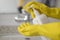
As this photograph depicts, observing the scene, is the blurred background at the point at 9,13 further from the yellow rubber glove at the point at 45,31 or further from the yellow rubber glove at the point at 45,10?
the yellow rubber glove at the point at 45,31

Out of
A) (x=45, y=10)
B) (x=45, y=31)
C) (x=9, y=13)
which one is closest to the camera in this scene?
(x=45, y=31)

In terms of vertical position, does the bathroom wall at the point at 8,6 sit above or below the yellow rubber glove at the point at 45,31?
above

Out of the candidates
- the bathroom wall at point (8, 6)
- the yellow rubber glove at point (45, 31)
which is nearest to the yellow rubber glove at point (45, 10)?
the yellow rubber glove at point (45, 31)

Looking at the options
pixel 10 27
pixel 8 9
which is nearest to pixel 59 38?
pixel 10 27

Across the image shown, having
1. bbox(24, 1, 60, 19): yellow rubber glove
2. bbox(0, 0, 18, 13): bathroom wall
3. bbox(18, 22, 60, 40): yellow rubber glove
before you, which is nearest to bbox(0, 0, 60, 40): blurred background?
bbox(0, 0, 18, 13): bathroom wall

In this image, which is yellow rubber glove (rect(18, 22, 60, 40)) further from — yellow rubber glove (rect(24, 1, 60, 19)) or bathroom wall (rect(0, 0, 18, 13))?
bathroom wall (rect(0, 0, 18, 13))

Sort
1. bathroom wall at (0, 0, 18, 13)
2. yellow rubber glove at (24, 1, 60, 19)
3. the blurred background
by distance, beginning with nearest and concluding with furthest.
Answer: yellow rubber glove at (24, 1, 60, 19) < the blurred background < bathroom wall at (0, 0, 18, 13)

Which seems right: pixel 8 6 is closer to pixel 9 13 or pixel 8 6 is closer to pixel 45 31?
pixel 9 13

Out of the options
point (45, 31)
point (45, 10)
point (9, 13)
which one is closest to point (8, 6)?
point (9, 13)

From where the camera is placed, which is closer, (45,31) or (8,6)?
(45,31)

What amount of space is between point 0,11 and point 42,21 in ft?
1.78

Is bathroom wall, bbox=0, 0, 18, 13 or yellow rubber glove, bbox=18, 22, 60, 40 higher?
bathroom wall, bbox=0, 0, 18, 13

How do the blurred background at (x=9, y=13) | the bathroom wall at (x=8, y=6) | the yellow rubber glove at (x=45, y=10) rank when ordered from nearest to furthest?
the yellow rubber glove at (x=45, y=10)
the blurred background at (x=9, y=13)
the bathroom wall at (x=8, y=6)

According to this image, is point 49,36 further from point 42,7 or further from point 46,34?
point 42,7
